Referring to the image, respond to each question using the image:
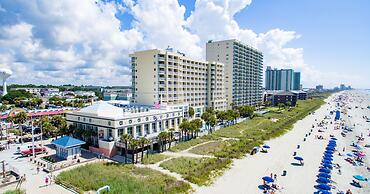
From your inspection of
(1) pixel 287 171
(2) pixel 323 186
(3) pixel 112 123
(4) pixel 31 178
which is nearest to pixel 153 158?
(3) pixel 112 123

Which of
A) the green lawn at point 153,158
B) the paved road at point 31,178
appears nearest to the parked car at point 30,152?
the paved road at point 31,178

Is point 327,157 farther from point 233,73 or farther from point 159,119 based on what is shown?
Result: point 233,73

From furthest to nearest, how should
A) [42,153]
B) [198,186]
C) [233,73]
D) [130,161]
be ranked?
[233,73] < [42,153] < [130,161] < [198,186]

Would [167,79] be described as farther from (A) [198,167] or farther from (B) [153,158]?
(A) [198,167]

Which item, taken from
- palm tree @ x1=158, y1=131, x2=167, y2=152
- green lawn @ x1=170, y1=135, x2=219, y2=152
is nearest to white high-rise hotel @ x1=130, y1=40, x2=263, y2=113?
green lawn @ x1=170, y1=135, x2=219, y2=152

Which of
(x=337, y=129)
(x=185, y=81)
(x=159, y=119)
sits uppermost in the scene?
(x=185, y=81)

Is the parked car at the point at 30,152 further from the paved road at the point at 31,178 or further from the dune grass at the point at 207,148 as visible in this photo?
the dune grass at the point at 207,148

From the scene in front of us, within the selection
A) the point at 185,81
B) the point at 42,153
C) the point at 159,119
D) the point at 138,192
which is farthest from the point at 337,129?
the point at 42,153
